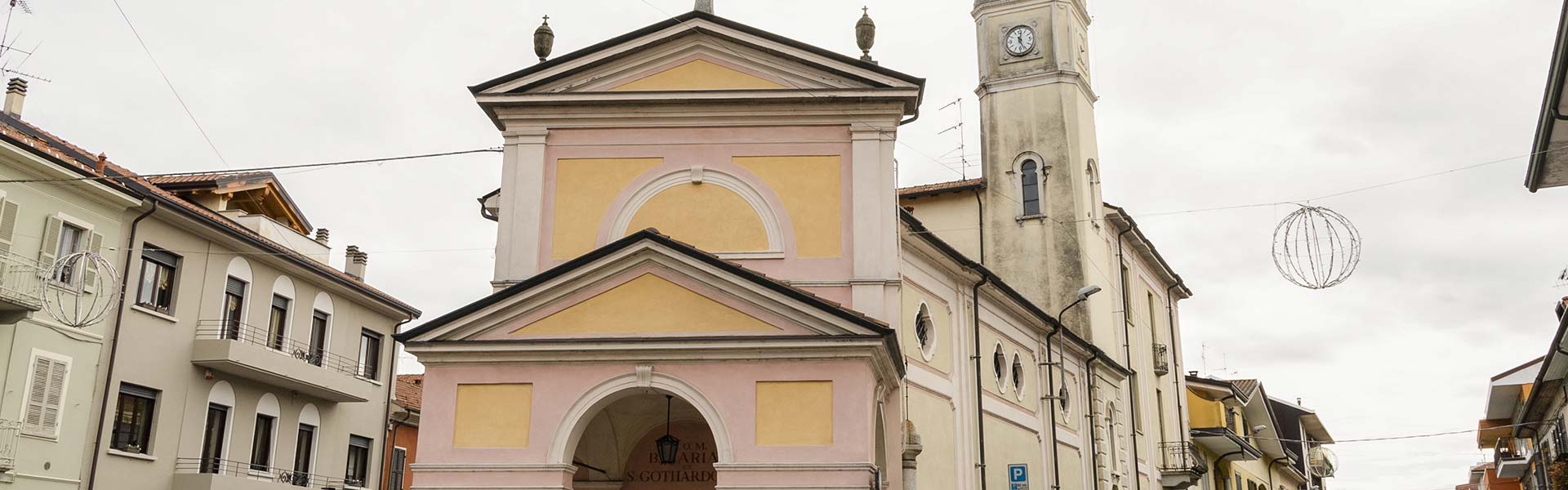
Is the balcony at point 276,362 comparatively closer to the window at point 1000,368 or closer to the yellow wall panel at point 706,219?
the yellow wall panel at point 706,219

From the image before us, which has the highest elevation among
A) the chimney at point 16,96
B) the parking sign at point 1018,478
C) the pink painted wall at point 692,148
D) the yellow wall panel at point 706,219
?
the chimney at point 16,96

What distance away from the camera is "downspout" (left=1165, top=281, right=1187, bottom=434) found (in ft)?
139

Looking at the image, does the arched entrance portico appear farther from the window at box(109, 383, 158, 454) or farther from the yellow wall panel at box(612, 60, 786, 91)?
the window at box(109, 383, 158, 454)

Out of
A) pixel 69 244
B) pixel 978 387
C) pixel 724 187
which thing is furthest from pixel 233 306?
pixel 978 387

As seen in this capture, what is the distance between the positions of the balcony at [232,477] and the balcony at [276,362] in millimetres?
1844

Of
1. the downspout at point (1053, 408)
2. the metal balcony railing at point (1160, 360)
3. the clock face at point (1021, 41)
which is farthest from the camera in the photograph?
the metal balcony railing at point (1160, 360)

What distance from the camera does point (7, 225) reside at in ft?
69.3

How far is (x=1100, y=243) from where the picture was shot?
118 feet

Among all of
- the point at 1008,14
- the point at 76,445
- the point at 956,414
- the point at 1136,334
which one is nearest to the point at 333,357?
the point at 76,445

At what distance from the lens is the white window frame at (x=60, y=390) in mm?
21344

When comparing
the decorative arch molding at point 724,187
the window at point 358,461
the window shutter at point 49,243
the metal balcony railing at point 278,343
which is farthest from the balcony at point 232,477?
the decorative arch molding at point 724,187

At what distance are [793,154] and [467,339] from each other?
6351mm

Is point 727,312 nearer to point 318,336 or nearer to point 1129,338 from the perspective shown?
point 318,336

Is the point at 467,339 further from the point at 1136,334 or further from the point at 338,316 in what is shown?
the point at 1136,334
